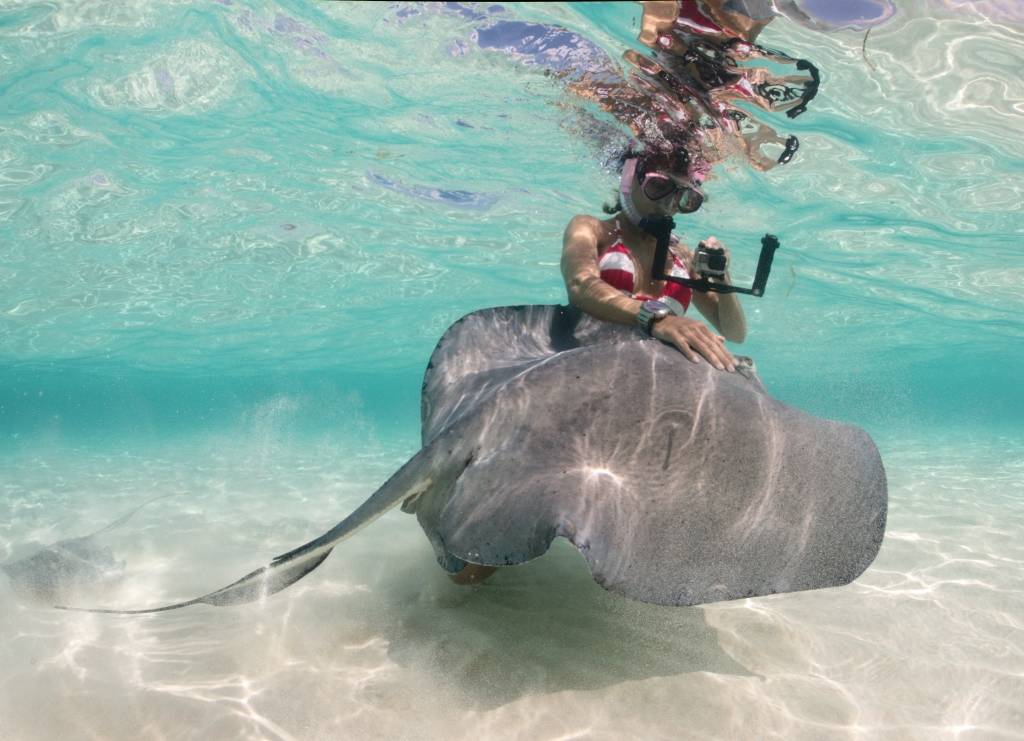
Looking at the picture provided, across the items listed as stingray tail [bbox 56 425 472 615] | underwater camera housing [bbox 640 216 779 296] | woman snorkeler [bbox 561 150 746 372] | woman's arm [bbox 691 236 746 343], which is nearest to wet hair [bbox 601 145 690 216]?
woman snorkeler [bbox 561 150 746 372]

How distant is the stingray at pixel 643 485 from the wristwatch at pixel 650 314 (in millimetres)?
199

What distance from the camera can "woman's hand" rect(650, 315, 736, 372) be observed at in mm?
3201

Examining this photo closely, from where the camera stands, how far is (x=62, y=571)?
476 centimetres

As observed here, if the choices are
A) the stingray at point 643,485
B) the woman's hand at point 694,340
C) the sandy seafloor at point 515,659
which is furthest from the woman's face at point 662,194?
the sandy seafloor at point 515,659

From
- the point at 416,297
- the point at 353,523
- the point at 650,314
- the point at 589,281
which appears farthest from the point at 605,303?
the point at 416,297

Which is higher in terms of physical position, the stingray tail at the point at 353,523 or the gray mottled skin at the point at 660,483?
the gray mottled skin at the point at 660,483

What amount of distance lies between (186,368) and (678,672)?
133 ft

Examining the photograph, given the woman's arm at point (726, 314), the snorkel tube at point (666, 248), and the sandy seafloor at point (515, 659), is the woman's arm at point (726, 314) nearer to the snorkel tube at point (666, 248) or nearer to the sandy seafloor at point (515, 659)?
the snorkel tube at point (666, 248)

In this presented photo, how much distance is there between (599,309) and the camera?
3879mm

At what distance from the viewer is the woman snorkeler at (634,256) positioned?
13.3 ft

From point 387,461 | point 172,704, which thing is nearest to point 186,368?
point 387,461

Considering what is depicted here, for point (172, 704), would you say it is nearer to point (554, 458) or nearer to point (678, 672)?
point (554, 458)

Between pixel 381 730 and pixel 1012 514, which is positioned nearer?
pixel 381 730

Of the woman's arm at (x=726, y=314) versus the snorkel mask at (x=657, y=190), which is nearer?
the snorkel mask at (x=657, y=190)
